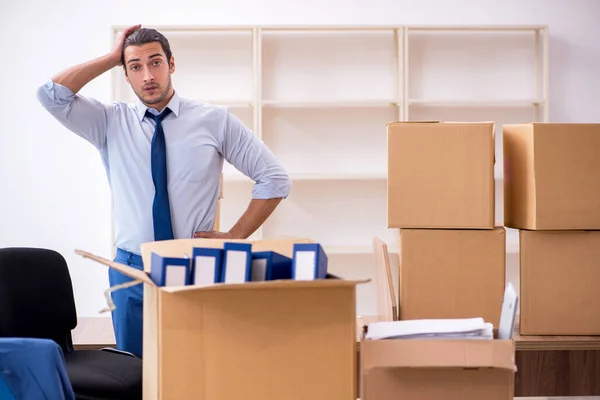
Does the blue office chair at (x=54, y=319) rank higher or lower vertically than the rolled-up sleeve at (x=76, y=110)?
lower

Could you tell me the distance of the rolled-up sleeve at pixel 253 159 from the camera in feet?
8.13

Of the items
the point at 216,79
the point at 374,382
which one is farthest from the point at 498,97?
the point at 374,382

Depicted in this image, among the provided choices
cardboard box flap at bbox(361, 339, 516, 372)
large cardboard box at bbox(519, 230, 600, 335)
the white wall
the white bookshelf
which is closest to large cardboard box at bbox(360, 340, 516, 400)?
cardboard box flap at bbox(361, 339, 516, 372)

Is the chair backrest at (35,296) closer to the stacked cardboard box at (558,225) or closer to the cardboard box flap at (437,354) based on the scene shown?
the cardboard box flap at (437,354)

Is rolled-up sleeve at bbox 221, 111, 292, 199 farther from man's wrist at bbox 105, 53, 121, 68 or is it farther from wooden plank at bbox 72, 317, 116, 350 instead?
wooden plank at bbox 72, 317, 116, 350

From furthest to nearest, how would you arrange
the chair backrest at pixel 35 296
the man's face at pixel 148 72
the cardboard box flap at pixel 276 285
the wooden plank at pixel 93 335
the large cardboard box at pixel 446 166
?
the wooden plank at pixel 93 335 < the chair backrest at pixel 35 296 < the man's face at pixel 148 72 < the large cardboard box at pixel 446 166 < the cardboard box flap at pixel 276 285

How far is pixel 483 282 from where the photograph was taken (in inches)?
89.0

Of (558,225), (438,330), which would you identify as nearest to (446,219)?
(558,225)

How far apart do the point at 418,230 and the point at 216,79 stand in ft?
7.73

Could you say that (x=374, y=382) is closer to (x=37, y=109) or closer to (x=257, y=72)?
(x=257, y=72)

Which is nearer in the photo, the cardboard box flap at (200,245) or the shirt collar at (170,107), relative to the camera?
the cardboard box flap at (200,245)

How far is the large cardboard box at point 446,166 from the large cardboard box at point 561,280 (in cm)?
22

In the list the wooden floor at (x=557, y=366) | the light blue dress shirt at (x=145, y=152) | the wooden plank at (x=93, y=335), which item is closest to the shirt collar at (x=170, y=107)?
the light blue dress shirt at (x=145, y=152)

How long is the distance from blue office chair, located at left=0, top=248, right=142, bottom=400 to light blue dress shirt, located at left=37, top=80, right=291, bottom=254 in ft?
1.24
